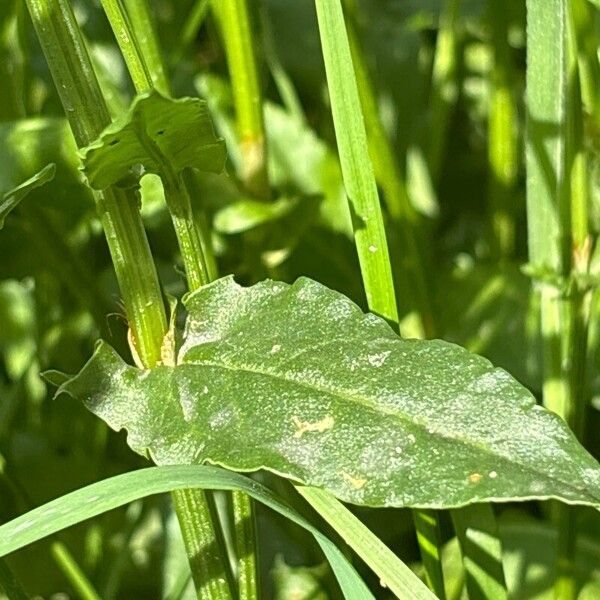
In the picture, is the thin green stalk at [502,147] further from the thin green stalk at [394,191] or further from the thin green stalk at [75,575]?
the thin green stalk at [75,575]

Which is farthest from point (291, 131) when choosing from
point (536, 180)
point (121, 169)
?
point (121, 169)

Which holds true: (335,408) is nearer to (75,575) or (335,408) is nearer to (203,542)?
(203,542)

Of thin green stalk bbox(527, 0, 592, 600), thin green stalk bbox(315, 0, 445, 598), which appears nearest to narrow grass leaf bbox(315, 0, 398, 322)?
thin green stalk bbox(315, 0, 445, 598)

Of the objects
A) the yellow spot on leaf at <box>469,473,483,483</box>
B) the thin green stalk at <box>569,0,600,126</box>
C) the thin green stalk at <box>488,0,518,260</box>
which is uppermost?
the thin green stalk at <box>569,0,600,126</box>

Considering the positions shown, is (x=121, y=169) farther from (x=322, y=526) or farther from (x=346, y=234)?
(x=346, y=234)

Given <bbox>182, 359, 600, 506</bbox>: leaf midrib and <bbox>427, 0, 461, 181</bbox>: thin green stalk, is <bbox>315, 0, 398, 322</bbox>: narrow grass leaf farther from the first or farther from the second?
<bbox>427, 0, 461, 181</bbox>: thin green stalk

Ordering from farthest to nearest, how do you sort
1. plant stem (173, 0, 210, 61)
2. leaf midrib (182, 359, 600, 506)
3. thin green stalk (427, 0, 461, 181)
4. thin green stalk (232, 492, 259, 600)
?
Result: thin green stalk (427, 0, 461, 181), plant stem (173, 0, 210, 61), thin green stalk (232, 492, 259, 600), leaf midrib (182, 359, 600, 506)

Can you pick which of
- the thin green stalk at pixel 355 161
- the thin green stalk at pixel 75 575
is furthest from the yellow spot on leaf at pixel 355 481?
the thin green stalk at pixel 75 575
